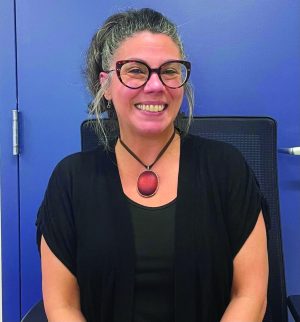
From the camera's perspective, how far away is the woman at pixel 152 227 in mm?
884

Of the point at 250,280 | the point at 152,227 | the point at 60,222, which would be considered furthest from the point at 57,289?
the point at 250,280

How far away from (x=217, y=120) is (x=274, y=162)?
0.22 metres

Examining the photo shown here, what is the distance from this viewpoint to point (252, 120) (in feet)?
3.69

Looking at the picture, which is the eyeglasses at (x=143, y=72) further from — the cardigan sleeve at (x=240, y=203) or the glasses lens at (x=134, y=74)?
the cardigan sleeve at (x=240, y=203)

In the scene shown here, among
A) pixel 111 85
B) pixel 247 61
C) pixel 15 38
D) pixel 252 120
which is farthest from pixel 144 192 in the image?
pixel 15 38

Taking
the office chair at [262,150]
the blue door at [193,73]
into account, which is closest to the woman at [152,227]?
the office chair at [262,150]

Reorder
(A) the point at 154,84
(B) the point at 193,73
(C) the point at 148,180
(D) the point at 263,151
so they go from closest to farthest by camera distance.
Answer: (A) the point at 154,84, (C) the point at 148,180, (D) the point at 263,151, (B) the point at 193,73

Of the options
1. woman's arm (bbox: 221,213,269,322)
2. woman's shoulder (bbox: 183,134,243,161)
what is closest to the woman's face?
woman's shoulder (bbox: 183,134,243,161)

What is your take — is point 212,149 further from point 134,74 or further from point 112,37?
point 112,37

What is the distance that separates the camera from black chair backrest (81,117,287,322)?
3.51 ft

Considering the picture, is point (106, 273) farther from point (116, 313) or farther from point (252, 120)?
point (252, 120)

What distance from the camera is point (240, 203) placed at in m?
0.91

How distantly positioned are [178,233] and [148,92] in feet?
1.14

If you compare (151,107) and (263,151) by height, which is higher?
(151,107)
